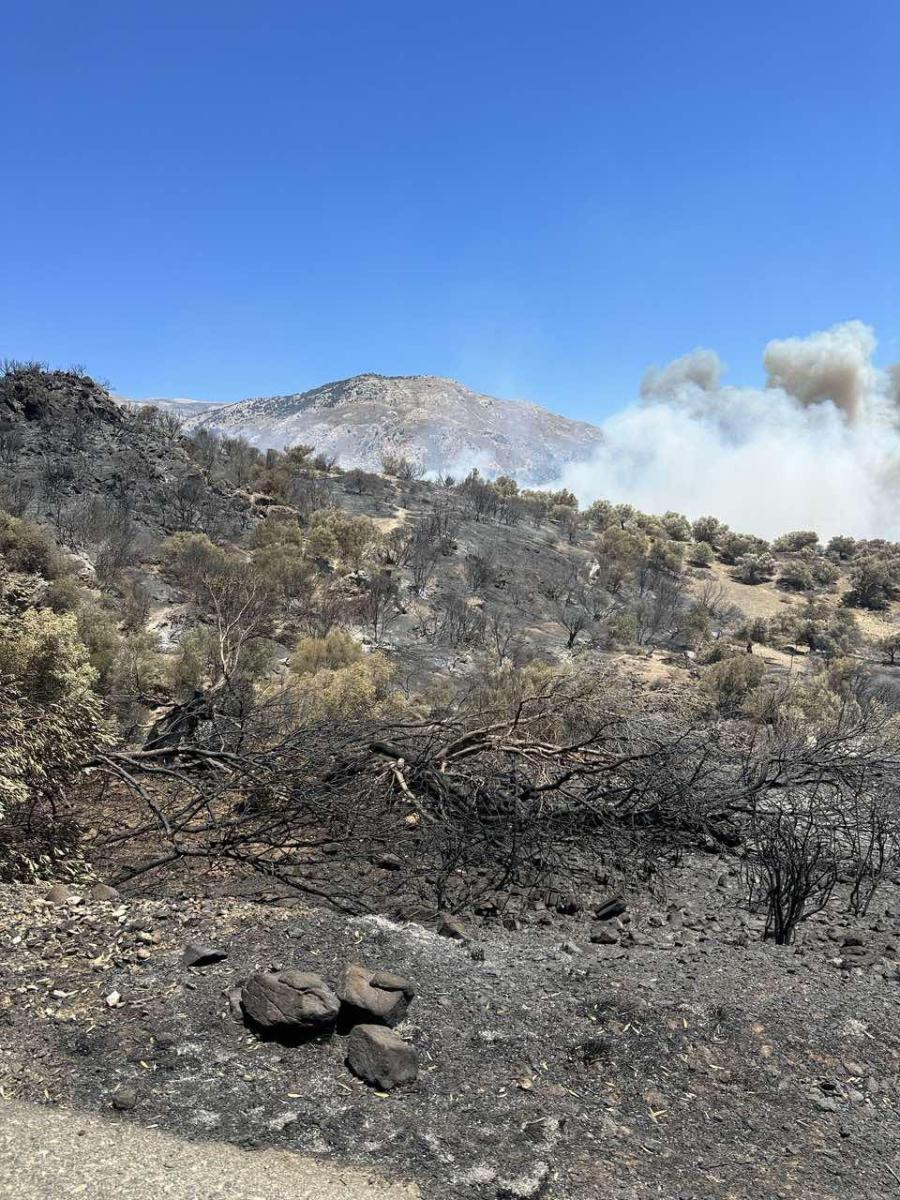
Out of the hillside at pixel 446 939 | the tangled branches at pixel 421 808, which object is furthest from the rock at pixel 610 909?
the tangled branches at pixel 421 808

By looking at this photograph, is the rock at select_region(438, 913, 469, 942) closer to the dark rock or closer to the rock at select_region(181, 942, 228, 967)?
the dark rock

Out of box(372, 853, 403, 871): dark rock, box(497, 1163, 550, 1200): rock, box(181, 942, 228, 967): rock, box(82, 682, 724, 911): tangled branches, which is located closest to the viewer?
box(497, 1163, 550, 1200): rock

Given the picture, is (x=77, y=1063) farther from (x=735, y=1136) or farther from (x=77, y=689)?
(x=77, y=689)

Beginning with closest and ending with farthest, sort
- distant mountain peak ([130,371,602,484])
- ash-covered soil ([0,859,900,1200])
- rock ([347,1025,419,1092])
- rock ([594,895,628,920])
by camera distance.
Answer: ash-covered soil ([0,859,900,1200]) → rock ([347,1025,419,1092]) → rock ([594,895,628,920]) → distant mountain peak ([130,371,602,484])

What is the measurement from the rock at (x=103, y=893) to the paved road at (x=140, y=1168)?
1.88 m

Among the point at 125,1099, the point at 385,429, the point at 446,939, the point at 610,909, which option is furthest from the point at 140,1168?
the point at 385,429

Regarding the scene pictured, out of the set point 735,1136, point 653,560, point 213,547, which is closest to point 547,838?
point 735,1136

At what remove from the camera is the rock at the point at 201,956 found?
12.3 feet

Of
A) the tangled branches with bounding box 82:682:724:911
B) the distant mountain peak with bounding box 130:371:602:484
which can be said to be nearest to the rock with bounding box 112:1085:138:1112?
the tangled branches with bounding box 82:682:724:911

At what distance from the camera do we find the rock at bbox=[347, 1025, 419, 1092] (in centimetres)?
303

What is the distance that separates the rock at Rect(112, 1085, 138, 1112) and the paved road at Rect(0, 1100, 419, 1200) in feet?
0.25

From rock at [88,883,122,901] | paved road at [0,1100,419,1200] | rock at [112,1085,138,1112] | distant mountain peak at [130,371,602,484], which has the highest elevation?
distant mountain peak at [130,371,602,484]

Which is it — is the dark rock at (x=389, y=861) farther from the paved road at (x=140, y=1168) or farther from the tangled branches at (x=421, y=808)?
the paved road at (x=140, y=1168)

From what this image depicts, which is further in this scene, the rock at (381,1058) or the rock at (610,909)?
the rock at (610,909)
